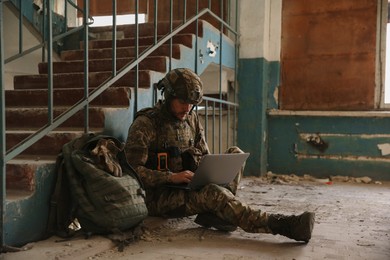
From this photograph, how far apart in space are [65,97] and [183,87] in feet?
2.86

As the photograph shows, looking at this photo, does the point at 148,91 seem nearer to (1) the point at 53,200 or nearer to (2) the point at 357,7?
(1) the point at 53,200

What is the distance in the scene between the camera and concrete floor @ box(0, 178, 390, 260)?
6.08 feet

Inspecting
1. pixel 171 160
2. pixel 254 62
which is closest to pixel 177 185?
pixel 171 160

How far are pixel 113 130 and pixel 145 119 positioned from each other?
0.24 m

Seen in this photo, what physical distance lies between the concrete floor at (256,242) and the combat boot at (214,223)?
1.4 inches

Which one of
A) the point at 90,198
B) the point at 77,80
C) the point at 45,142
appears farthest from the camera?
the point at 77,80

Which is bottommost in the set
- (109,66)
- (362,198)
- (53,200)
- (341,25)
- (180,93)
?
(362,198)

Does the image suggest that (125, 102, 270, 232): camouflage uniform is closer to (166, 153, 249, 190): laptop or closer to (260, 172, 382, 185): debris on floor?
(166, 153, 249, 190): laptop

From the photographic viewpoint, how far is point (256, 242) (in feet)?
7.02

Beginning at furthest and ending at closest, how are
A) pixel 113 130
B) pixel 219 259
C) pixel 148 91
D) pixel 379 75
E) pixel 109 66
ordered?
pixel 379 75 → pixel 109 66 → pixel 148 91 → pixel 113 130 → pixel 219 259

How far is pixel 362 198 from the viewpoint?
357 cm

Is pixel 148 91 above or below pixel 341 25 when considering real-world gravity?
below

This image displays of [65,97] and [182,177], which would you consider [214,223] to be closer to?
[182,177]

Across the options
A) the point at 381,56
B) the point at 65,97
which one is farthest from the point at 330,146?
the point at 65,97
